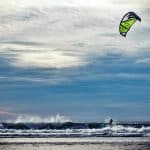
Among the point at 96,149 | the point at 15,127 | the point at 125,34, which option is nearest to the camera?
the point at 125,34

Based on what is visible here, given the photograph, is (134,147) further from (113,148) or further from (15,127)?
(15,127)

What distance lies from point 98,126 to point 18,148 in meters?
36.7

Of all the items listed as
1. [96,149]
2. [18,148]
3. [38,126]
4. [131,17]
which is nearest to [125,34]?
[131,17]

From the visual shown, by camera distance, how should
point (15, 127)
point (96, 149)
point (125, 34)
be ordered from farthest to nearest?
1. point (15, 127)
2. point (96, 149)
3. point (125, 34)

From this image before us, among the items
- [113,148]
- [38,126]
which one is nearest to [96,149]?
[113,148]

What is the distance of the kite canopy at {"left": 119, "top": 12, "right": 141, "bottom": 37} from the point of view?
30.2 metres

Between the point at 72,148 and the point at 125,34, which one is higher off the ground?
the point at 125,34

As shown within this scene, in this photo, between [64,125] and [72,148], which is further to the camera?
[64,125]

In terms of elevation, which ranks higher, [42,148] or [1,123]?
[1,123]

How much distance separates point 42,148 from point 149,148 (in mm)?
6044

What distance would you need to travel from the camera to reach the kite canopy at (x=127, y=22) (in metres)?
30.2

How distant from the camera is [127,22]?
102 ft

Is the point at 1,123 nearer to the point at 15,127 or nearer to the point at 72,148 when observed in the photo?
the point at 15,127

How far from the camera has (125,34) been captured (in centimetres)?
2983
